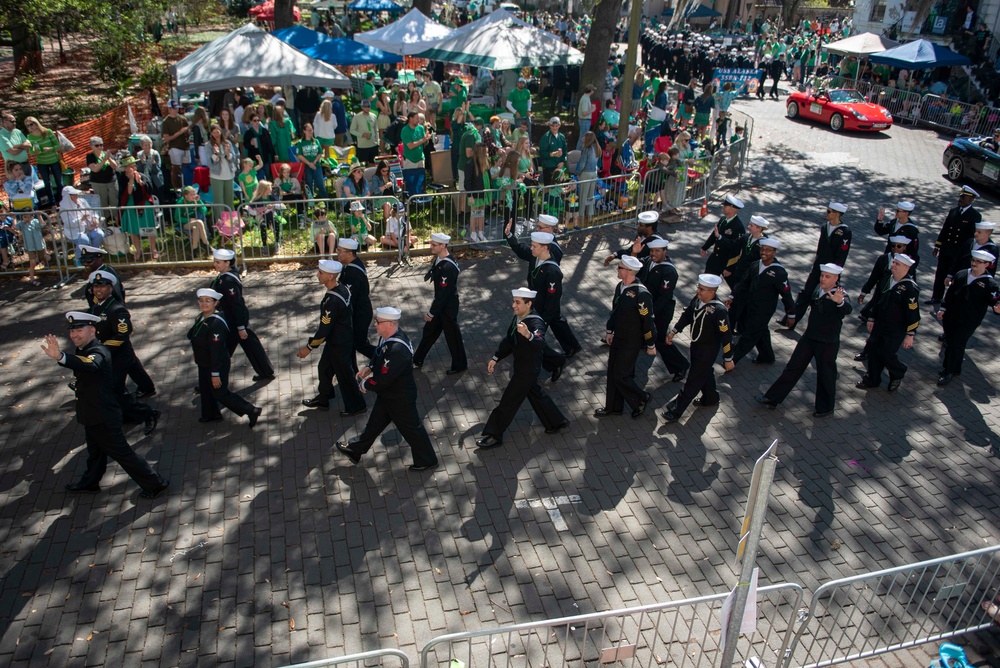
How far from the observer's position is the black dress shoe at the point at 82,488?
23.7 feet

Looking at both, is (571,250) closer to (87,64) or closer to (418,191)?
(418,191)

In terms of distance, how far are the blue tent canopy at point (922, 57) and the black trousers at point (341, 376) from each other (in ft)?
74.7

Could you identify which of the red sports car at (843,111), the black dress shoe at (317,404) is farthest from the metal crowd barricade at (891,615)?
the red sports car at (843,111)

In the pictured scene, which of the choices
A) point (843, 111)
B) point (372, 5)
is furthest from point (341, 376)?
point (372, 5)

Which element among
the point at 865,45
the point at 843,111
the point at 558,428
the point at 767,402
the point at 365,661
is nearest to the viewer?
the point at 365,661

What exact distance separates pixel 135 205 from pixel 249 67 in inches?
169

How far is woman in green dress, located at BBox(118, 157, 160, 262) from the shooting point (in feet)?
38.4

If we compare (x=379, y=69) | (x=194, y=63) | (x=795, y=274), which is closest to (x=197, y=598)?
(x=795, y=274)

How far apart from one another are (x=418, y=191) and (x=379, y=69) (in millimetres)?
12620

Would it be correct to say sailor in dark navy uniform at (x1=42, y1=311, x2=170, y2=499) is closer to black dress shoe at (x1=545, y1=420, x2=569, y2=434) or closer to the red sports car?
black dress shoe at (x1=545, y1=420, x2=569, y2=434)

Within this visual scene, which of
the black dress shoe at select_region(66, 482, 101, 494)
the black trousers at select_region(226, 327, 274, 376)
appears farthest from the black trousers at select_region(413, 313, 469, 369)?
the black dress shoe at select_region(66, 482, 101, 494)

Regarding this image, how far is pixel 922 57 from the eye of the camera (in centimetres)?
2420

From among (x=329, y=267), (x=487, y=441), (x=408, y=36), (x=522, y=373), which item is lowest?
(x=487, y=441)

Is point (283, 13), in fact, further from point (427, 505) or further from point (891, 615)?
point (891, 615)
